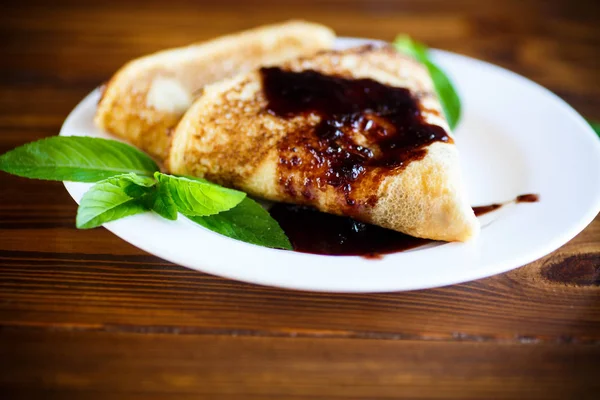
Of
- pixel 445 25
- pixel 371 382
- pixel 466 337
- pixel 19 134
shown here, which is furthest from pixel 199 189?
pixel 445 25

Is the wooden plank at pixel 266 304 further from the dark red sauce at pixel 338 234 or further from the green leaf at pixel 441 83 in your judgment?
the green leaf at pixel 441 83

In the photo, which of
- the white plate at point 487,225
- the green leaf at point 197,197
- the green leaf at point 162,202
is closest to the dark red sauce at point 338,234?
the white plate at point 487,225

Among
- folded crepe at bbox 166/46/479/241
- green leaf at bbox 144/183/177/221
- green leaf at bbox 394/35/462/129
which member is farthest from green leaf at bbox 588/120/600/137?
green leaf at bbox 144/183/177/221

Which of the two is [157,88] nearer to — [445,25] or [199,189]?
[199,189]

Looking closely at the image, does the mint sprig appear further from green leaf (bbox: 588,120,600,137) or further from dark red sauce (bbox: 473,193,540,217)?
green leaf (bbox: 588,120,600,137)

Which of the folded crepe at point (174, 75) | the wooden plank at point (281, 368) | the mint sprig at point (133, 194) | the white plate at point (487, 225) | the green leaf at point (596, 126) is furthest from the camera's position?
the green leaf at point (596, 126)
